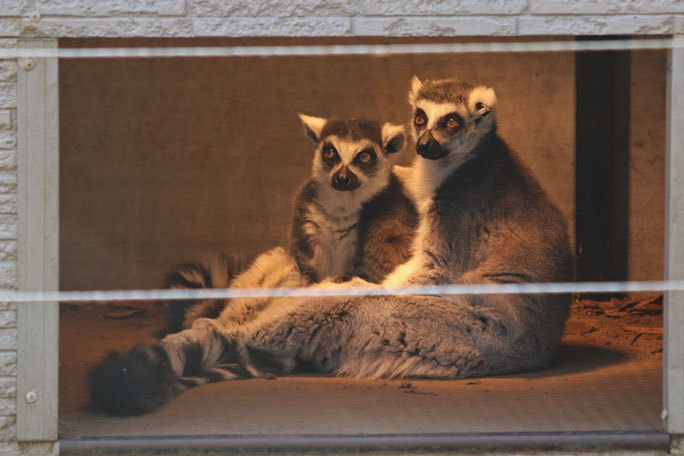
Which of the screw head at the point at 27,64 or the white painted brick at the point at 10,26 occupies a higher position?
the white painted brick at the point at 10,26

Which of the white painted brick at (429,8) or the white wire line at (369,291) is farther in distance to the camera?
the white wire line at (369,291)

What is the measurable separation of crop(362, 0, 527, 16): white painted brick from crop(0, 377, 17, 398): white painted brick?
1.97 meters

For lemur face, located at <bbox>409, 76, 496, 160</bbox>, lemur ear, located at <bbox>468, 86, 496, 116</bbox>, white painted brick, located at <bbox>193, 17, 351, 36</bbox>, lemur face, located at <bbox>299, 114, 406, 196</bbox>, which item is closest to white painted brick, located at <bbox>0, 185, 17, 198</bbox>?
white painted brick, located at <bbox>193, 17, 351, 36</bbox>

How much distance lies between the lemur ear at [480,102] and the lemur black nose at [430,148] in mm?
256

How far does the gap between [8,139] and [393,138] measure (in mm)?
2032

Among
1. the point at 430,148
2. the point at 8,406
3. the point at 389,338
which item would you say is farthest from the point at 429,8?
the point at 8,406

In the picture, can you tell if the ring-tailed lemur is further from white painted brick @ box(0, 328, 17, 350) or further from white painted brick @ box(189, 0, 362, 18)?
white painted brick @ box(189, 0, 362, 18)

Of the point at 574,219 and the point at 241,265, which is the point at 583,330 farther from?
the point at 241,265

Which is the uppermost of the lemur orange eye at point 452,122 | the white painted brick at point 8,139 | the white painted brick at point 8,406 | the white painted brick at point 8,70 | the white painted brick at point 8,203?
the white painted brick at point 8,70

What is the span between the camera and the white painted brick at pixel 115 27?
3377 millimetres

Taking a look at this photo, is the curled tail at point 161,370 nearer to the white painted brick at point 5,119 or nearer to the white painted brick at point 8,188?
the white painted brick at point 8,188

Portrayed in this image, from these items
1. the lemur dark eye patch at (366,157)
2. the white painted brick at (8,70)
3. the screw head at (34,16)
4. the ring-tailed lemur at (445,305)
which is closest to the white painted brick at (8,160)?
the white painted brick at (8,70)

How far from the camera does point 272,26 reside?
3.43m

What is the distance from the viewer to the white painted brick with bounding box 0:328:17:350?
3428mm
